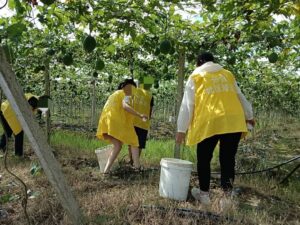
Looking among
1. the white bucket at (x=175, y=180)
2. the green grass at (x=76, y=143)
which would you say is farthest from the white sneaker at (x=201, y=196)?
the green grass at (x=76, y=143)

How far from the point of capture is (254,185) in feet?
14.9

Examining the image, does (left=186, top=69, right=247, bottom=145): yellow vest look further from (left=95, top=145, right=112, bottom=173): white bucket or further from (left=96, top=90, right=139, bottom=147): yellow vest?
(left=95, top=145, right=112, bottom=173): white bucket

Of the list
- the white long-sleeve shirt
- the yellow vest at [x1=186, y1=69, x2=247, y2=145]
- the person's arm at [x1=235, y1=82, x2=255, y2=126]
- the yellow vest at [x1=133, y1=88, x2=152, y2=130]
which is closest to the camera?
the yellow vest at [x1=186, y1=69, x2=247, y2=145]

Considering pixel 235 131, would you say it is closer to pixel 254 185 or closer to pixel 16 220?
pixel 254 185

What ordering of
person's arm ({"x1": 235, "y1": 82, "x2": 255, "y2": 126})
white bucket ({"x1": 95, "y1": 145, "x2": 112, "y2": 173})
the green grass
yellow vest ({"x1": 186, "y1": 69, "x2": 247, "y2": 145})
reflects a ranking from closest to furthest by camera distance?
yellow vest ({"x1": 186, "y1": 69, "x2": 247, "y2": 145}) < person's arm ({"x1": 235, "y1": 82, "x2": 255, "y2": 126}) < white bucket ({"x1": 95, "y1": 145, "x2": 112, "y2": 173}) < the green grass

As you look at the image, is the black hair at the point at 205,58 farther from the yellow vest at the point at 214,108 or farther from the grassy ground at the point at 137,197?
the grassy ground at the point at 137,197

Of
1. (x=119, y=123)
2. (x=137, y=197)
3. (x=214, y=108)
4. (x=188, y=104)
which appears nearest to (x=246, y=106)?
(x=214, y=108)

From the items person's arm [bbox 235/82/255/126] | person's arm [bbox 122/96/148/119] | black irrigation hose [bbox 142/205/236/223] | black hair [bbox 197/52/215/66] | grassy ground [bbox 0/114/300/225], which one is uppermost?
black hair [bbox 197/52/215/66]

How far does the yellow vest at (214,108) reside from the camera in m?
3.60

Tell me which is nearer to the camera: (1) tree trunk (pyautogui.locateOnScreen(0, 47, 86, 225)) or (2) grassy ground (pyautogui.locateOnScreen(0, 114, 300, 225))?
(1) tree trunk (pyautogui.locateOnScreen(0, 47, 86, 225))

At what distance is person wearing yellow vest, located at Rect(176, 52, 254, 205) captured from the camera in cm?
362

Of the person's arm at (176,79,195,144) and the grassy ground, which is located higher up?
the person's arm at (176,79,195,144)

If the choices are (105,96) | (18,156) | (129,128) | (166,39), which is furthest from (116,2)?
(105,96)

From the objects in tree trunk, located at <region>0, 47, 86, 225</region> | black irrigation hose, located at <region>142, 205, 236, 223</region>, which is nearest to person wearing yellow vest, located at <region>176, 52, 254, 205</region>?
black irrigation hose, located at <region>142, 205, 236, 223</region>
